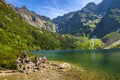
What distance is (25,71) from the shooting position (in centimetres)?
5434

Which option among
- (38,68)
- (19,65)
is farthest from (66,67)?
(19,65)

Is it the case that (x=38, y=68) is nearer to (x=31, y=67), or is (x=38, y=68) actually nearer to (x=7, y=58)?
(x=31, y=67)

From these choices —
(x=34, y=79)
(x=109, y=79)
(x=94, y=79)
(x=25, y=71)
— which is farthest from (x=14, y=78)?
(x=109, y=79)

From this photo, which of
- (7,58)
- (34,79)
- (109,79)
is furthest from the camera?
(7,58)

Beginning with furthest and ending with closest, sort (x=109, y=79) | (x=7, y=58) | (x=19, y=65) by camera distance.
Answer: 1. (x=7, y=58)
2. (x=19, y=65)
3. (x=109, y=79)

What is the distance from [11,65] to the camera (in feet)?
197

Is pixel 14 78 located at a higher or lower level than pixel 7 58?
lower

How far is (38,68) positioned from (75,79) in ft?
54.8

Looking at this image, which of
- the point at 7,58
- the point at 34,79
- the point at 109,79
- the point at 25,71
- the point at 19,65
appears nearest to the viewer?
the point at 34,79

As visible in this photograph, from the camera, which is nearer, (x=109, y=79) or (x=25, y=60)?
(x=109, y=79)

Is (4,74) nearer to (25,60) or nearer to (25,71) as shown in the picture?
(25,71)

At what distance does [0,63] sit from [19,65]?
5137 mm

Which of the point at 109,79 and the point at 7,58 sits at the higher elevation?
the point at 7,58

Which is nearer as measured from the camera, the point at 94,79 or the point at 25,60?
the point at 94,79
